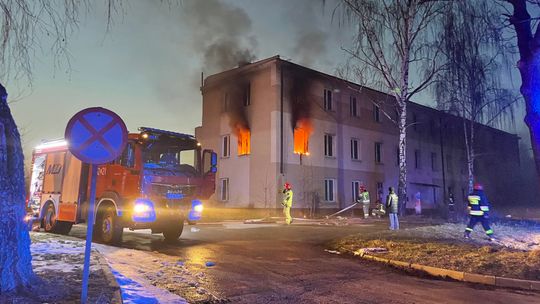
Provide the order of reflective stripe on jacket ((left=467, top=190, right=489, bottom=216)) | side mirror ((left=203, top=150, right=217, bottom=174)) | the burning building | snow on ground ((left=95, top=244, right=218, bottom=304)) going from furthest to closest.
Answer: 1. the burning building
2. side mirror ((left=203, top=150, right=217, bottom=174))
3. reflective stripe on jacket ((left=467, top=190, right=489, bottom=216))
4. snow on ground ((left=95, top=244, right=218, bottom=304))

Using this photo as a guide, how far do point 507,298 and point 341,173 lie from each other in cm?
2138

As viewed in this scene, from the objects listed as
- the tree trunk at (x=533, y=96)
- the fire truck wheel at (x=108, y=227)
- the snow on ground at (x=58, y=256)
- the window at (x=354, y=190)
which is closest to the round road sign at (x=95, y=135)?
the snow on ground at (x=58, y=256)

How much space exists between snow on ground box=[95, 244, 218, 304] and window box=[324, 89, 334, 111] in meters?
19.5

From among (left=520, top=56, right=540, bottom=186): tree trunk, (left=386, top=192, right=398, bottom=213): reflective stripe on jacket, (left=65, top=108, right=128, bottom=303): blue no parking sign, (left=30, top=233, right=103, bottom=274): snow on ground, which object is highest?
(left=520, top=56, right=540, bottom=186): tree trunk

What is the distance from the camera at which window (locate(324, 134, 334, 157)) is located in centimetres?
2655

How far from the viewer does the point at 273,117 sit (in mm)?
23844

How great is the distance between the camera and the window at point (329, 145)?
26.6m

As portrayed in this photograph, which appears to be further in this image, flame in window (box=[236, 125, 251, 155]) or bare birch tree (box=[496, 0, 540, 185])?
flame in window (box=[236, 125, 251, 155])

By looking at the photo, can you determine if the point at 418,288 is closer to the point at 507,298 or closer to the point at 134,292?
the point at 507,298

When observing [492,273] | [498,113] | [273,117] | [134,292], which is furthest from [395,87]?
[134,292]

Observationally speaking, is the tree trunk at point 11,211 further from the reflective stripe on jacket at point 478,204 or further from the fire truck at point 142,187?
the reflective stripe on jacket at point 478,204

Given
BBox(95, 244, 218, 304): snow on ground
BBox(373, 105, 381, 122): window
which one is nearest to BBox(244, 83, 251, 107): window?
BBox(373, 105, 381, 122): window

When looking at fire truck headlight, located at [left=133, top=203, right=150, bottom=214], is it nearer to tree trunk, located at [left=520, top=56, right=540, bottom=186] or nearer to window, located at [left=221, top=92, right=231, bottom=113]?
tree trunk, located at [left=520, top=56, right=540, bottom=186]

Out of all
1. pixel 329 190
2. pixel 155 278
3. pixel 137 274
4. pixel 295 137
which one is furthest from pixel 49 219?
pixel 329 190
